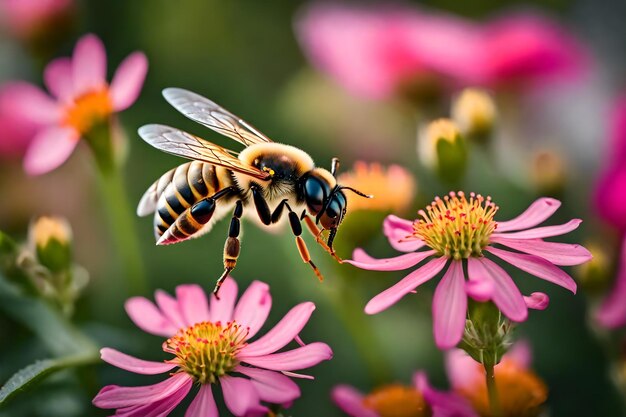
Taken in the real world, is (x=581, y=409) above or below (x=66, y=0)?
below

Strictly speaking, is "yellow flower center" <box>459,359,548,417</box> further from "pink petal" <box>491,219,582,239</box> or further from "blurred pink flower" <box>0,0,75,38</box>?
"blurred pink flower" <box>0,0,75,38</box>

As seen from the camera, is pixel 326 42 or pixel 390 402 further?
pixel 326 42

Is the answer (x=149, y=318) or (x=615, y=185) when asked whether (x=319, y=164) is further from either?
(x=149, y=318)

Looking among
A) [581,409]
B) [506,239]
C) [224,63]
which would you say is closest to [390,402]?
[506,239]

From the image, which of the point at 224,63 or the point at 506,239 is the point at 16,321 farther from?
the point at 224,63

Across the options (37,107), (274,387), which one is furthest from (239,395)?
(37,107)

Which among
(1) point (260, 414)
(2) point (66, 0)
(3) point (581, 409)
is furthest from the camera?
(2) point (66, 0)

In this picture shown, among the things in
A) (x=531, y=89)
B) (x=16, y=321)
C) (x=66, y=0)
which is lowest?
(x=16, y=321)
